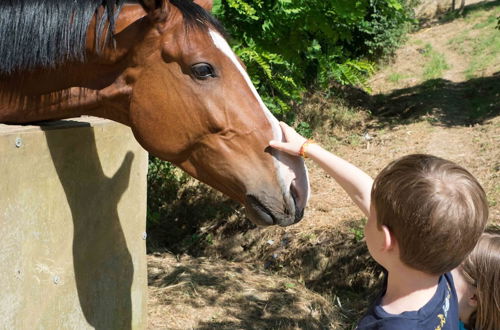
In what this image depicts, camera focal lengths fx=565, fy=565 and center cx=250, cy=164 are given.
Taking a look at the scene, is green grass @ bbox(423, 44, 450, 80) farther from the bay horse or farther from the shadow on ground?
the bay horse

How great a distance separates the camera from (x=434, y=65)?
14797mm

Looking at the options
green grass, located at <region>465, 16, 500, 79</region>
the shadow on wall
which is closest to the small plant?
the shadow on wall

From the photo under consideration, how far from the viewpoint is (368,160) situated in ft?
26.9

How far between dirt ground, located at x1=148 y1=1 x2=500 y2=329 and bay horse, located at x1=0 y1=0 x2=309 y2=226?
187 cm

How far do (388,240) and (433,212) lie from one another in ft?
0.52

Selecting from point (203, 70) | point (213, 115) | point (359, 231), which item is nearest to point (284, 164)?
point (213, 115)

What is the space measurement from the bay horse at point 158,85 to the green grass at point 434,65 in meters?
12.4

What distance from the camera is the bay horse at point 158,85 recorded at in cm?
216

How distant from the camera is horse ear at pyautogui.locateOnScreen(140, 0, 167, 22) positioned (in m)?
2.15

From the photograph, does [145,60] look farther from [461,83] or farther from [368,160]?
[461,83]

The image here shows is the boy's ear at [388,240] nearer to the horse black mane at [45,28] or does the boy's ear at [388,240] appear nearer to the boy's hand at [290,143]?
the boy's hand at [290,143]

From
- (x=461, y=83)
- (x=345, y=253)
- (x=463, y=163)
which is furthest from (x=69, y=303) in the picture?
(x=461, y=83)

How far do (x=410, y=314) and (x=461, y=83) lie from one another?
40.5 ft

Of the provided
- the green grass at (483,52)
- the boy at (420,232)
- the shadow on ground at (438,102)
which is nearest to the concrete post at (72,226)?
the boy at (420,232)
